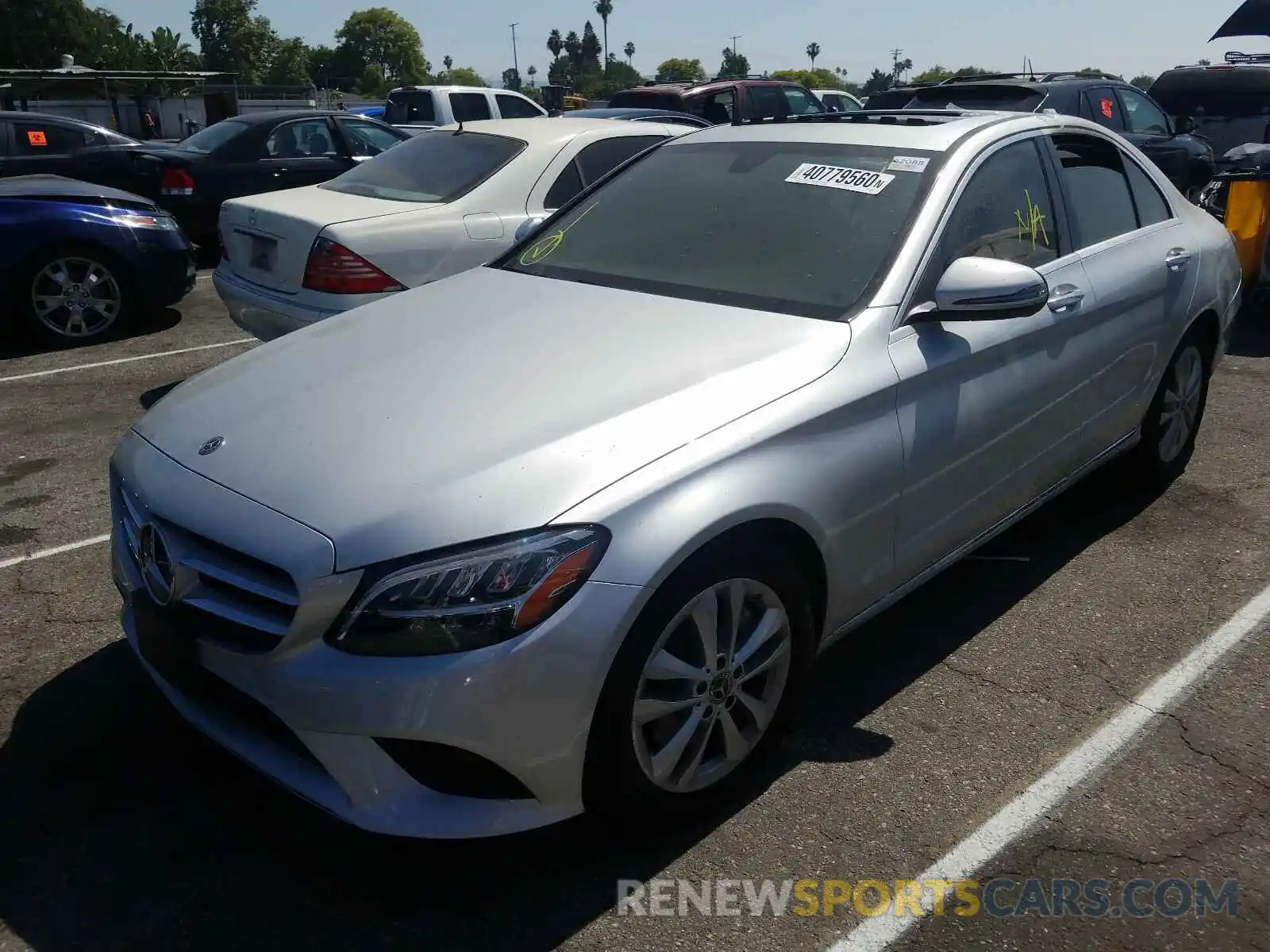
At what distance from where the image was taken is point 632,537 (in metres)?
2.40

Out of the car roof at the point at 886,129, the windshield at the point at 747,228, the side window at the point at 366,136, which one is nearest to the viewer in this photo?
the windshield at the point at 747,228

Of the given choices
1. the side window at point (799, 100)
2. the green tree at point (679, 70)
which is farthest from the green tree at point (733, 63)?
the side window at point (799, 100)

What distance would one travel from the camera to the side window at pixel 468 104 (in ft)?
52.2

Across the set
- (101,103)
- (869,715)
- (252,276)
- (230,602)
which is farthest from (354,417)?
(101,103)

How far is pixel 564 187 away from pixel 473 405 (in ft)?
13.2

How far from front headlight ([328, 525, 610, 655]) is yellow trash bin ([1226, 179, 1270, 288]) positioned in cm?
703

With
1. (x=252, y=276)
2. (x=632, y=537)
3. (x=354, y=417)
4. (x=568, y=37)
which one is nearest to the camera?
(x=632, y=537)

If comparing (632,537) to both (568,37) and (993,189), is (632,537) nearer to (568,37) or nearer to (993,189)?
(993,189)

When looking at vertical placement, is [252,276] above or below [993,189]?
below

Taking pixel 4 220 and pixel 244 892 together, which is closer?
pixel 244 892

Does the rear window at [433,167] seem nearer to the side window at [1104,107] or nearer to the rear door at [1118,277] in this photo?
the rear door at [1118,277]

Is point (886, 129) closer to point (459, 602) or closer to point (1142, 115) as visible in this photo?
point (459, 602)

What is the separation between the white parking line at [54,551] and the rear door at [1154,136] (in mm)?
9727

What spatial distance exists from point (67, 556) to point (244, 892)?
2.31 meters
